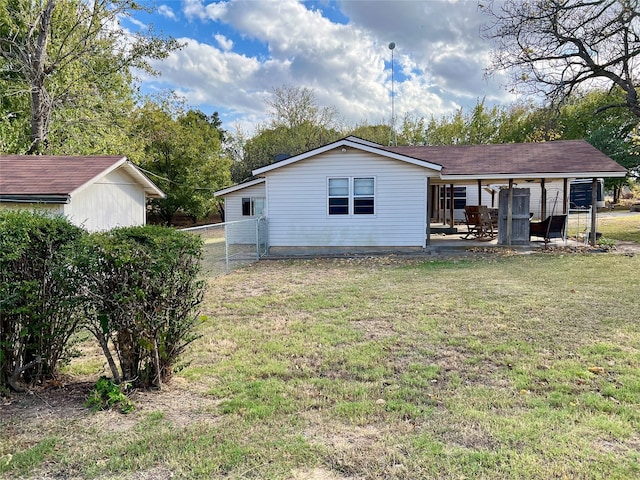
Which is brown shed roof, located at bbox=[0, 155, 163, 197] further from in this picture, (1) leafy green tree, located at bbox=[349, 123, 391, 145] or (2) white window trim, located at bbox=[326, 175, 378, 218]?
(1) leafy green tree, located at bbox=[349, 123, 391, 145]

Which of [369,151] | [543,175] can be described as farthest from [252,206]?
[543,175]

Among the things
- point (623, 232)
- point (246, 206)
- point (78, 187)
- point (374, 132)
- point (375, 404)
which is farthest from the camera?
point (374, 132)

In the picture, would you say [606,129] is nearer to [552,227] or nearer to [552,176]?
[552,176]

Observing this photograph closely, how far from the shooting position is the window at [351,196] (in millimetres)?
12617

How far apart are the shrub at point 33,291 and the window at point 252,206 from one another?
16.7 metres

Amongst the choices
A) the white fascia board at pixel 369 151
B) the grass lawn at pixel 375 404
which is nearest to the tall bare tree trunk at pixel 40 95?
the white fascia board at pixel 369 151

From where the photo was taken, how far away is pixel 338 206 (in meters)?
12.8

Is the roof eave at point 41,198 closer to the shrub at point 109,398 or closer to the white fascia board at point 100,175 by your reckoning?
the white fascia board at point 100,175

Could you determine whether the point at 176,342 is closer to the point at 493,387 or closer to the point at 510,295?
the point at 493,387

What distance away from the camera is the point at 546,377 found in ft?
11.5

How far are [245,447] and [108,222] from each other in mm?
9771

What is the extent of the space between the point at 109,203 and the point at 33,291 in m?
8.62

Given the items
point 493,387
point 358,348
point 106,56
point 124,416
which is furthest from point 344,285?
point 106,56

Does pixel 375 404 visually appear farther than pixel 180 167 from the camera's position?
No
